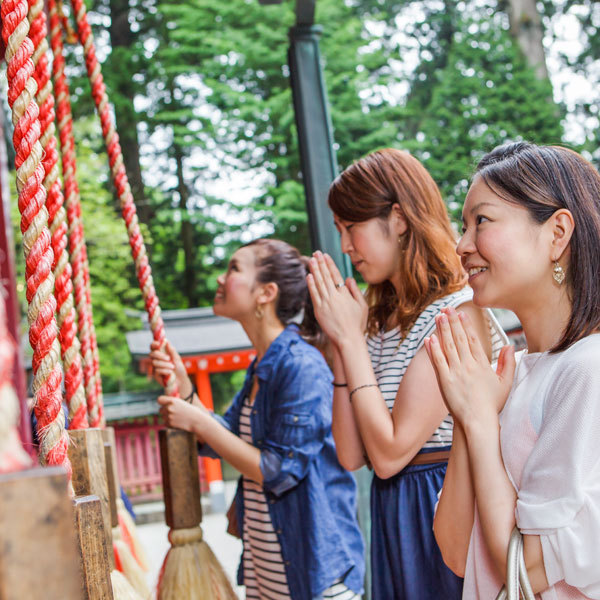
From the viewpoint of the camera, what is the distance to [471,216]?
106cm

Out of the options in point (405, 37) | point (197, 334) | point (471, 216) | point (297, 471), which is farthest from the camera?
point (405, 37)

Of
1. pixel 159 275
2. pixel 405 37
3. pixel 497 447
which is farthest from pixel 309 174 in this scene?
pixel 405 37

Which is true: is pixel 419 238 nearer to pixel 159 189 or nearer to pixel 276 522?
pixel 276 522

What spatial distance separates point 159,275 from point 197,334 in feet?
8.27

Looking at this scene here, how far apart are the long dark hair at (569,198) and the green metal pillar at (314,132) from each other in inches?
44.9

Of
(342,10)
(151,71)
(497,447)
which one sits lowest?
(497,447)

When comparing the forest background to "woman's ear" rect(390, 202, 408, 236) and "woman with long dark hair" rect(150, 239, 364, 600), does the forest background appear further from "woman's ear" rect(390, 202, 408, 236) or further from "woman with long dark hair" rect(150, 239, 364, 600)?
"woman's ear" rect(390, 202, 408, 236)

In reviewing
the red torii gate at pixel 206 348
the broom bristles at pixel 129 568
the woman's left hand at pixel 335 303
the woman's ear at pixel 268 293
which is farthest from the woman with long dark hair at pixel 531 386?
the red torii gate at pixel 206 348

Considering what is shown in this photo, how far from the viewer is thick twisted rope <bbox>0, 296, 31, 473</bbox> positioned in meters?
0.36

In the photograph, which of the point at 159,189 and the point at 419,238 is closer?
the point at 419,238

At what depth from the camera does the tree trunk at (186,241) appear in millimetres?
11898

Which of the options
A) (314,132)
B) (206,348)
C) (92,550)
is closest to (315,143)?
(314,132)

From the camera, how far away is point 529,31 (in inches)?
483

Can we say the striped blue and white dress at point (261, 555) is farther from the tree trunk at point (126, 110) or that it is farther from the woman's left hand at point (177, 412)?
the tree trunk at point (126, 110)
